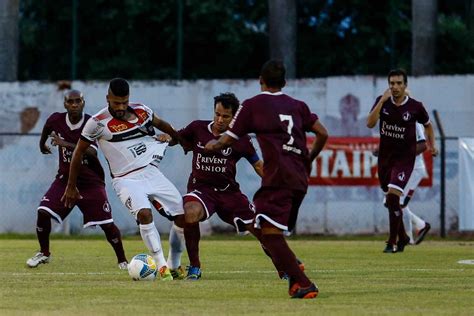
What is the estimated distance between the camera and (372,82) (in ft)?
83.7

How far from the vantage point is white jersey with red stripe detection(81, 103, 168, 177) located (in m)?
13.3

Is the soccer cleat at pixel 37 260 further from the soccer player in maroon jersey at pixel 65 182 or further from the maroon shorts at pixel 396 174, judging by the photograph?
the maroon shorts at pixel 396 174

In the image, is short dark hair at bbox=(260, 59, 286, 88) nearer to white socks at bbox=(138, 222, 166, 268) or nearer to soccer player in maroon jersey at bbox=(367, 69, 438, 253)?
white socks at bbox=(138, 222, 166, 268)

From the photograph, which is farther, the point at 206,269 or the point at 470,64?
the point at 470,64

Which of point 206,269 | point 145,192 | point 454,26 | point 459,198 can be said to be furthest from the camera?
point 454,26

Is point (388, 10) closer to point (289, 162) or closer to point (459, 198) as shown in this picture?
point (459, 198)

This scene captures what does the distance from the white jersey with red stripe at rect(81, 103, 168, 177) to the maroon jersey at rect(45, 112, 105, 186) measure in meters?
2.43

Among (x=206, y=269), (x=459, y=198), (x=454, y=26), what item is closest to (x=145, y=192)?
(x=206, y=269)

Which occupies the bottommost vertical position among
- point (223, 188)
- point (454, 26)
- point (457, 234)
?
point (457, 234)

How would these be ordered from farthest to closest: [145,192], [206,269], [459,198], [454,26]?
1. [454,26]
2. [459,198]
3. [206,269]
4. [145,192]

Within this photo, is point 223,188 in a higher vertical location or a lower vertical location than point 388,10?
lower

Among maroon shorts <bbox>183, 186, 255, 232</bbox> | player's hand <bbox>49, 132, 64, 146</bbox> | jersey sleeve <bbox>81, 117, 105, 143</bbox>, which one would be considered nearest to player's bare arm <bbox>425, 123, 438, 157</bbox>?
maroon shorts <bbox>183, 186, 255, 232</bbox>

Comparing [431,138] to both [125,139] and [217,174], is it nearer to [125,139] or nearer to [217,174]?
[217,174]

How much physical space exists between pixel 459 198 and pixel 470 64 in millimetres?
10624
